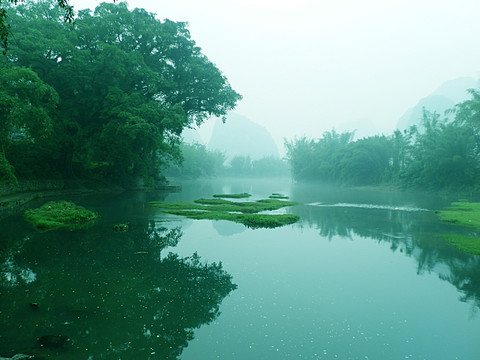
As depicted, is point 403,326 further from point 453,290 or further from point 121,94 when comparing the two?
point 121,94

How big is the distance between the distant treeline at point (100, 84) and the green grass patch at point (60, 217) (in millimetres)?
6758

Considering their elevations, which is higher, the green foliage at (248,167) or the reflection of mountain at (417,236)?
the green foliage at (248,167)

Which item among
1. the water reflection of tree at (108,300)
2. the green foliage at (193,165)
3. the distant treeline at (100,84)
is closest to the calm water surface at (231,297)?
the water reflection of tree at (108,300)

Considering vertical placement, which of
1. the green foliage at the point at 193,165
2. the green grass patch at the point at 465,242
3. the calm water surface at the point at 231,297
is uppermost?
the green foliage at the point at 193,165

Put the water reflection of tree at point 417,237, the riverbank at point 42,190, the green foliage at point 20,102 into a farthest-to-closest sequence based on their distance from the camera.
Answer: the riverbank at point 42,190, the green foliage at point 20,102, the water reflection of tree at point 417,237

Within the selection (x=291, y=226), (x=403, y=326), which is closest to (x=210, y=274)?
(x=403, y=326)

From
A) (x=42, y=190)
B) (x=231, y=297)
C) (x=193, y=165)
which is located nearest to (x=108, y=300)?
(x=231, y=297)

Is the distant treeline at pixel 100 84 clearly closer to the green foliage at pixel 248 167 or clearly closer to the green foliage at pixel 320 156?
the green foliage at pixel 320 156

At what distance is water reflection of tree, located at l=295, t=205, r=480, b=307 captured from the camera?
11.2m

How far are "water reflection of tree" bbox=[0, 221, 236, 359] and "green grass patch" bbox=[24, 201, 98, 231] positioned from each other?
3352 millimetres

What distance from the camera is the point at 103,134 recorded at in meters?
33.2

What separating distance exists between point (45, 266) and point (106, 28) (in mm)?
34376

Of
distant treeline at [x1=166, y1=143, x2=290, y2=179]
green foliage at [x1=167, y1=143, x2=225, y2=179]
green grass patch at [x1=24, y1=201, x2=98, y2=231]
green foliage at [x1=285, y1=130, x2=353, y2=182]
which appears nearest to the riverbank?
green grass patch at [x1=24, y1=201, x2=98, y2=231]

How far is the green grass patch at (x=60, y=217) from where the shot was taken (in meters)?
17.0
